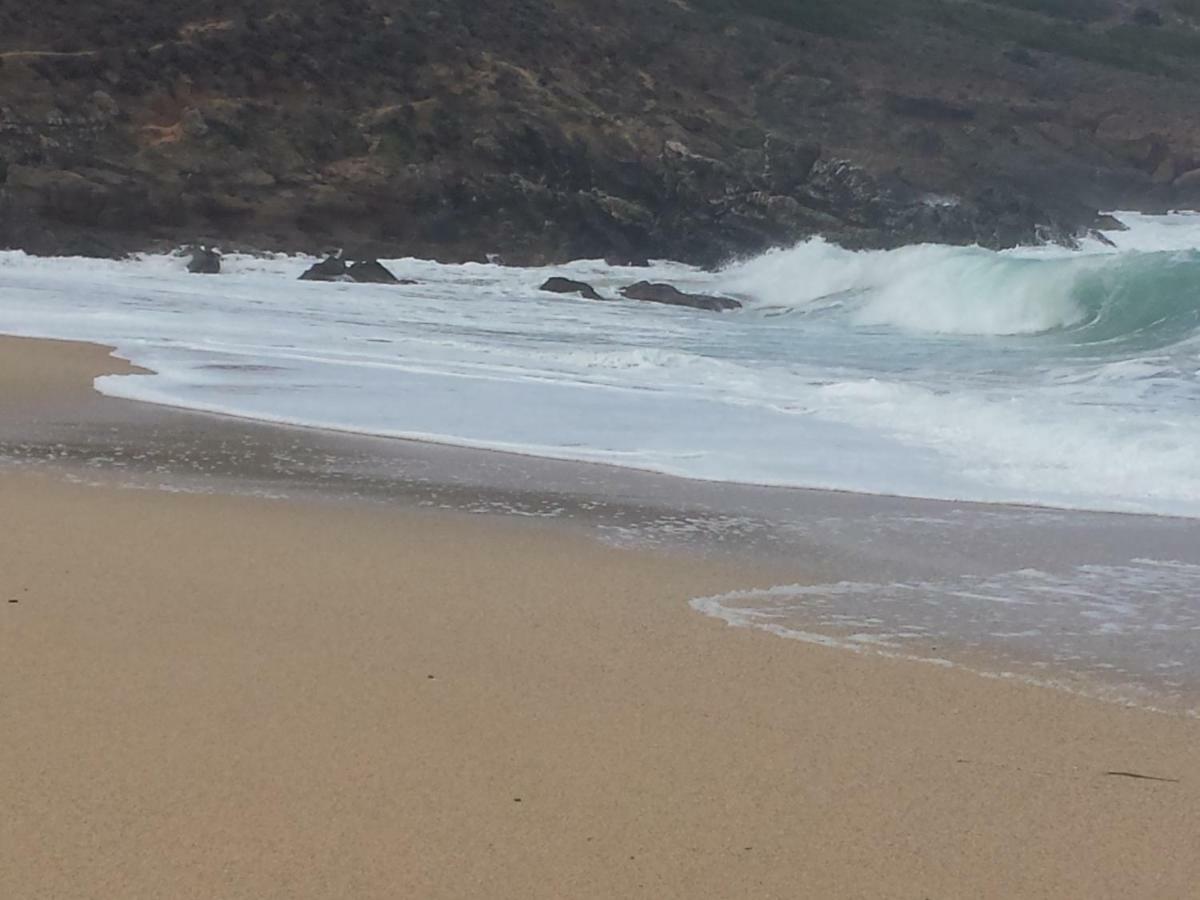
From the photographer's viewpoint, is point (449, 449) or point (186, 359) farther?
point (186, 359)

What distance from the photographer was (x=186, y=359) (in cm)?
1098

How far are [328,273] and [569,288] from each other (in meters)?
3.80

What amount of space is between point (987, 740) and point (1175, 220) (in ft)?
169

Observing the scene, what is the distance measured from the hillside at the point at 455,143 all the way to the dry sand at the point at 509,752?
23309 millimetres

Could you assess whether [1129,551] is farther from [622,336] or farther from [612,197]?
[612,197]

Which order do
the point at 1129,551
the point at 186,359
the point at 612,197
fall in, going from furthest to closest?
the point at 612,197, the point at 186,359, the point at 1129,551

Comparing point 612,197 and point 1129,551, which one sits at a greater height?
point 612,197

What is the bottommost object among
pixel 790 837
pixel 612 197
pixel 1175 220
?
pixel 790 837

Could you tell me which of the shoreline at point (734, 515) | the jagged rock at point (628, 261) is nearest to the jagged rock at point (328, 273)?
the jagged rock at point (628, 261)

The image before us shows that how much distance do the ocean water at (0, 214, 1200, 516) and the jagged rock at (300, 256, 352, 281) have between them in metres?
0.62

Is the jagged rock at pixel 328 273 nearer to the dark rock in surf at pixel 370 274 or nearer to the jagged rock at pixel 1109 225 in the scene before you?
the dark rock in surf at pixel 370 274

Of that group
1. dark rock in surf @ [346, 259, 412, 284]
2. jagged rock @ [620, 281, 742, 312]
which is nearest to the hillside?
dark rock in surf @ [346, 259, 412, 284]

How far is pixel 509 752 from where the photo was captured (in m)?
3.28

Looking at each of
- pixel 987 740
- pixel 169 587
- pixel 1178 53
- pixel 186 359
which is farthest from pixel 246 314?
pixel 1178 53
